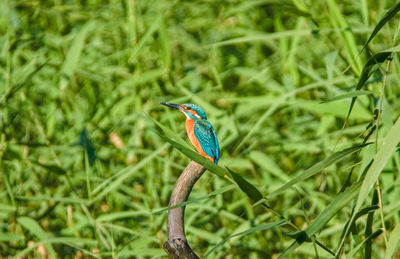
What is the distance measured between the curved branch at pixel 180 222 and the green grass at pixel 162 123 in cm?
91

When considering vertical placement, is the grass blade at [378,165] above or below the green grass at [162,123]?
above

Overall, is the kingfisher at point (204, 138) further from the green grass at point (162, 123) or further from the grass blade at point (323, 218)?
the green grass at point (162, 123)

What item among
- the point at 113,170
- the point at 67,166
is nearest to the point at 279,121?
the point at 113,170

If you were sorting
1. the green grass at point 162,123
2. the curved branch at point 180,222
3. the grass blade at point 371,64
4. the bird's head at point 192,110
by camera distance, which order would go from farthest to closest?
the green grass at point 162,123
the grass blade at point 371,64
the bird's head at point 192,110
the curved branch at point 180,222

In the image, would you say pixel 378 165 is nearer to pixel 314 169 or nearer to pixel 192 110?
pixel 314 169

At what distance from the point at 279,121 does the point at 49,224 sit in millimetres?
1063

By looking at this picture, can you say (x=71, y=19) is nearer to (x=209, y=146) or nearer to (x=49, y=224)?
(x=49, y=224)

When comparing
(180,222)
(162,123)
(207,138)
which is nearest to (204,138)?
(207,138)

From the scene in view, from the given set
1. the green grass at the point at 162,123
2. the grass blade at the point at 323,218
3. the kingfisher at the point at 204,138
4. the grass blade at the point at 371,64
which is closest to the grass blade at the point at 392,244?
the grass blade at the point at 323,218

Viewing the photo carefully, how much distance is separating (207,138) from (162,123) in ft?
3.81

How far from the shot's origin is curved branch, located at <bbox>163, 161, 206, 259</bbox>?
3.26 feet

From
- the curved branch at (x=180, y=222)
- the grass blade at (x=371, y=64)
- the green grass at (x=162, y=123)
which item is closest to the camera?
the curved branch at (x=180, y=222)

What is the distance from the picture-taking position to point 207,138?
108cm

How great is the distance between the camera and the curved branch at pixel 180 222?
994mm
